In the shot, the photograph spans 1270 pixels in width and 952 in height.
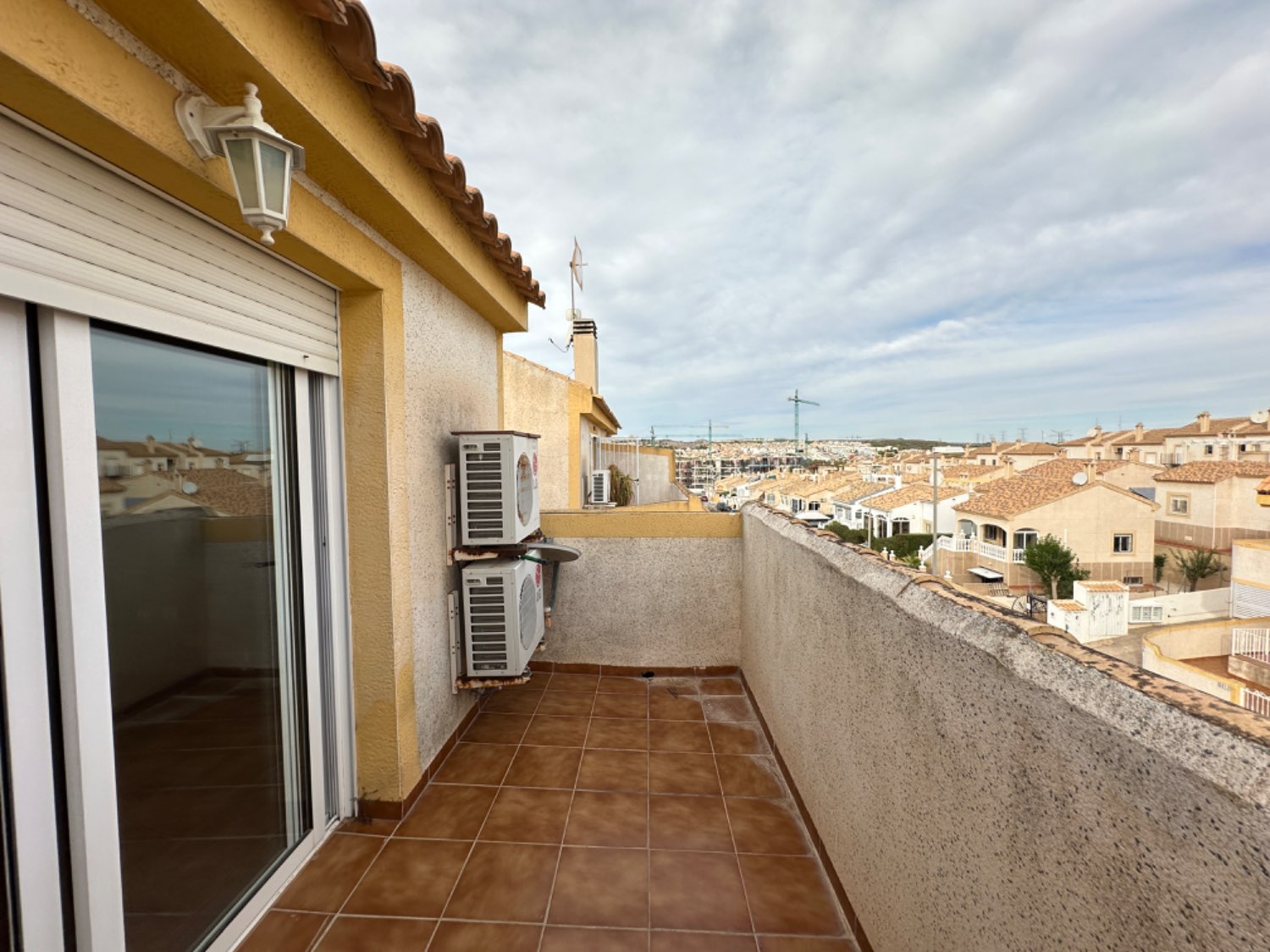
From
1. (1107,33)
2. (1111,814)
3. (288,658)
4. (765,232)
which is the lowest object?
(288,658)

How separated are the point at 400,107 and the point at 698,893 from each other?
3900mm

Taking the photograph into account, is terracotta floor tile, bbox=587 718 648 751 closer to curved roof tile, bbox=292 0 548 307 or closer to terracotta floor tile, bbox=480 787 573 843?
terracotta floor tile, bbox=480 787 573 843

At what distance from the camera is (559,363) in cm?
1238

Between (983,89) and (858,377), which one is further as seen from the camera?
(858,377)

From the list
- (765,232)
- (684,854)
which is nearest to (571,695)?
(684,854)

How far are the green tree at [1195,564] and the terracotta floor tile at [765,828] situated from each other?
2068 centimetres

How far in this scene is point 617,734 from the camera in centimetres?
417

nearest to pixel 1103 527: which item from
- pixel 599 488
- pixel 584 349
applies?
pixel 599 488

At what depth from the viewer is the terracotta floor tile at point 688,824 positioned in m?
2.93

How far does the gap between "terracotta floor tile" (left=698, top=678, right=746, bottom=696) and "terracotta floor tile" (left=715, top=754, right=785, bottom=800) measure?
107cm

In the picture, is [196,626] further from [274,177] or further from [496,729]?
[496,729]

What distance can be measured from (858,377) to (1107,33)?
63.4m

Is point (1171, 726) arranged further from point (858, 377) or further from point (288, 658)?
point (858, 377)

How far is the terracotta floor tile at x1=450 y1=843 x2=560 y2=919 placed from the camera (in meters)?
2.49
